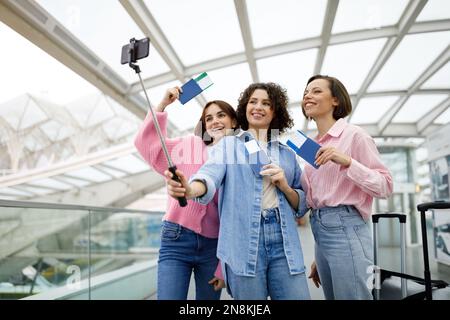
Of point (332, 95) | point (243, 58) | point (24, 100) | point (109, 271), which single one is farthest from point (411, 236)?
point (24, 100)

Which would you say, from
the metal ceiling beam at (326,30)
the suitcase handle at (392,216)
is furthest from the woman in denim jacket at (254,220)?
the metal ceiling beam at (326,30)

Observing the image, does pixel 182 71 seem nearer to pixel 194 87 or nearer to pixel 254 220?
pixel 194 87

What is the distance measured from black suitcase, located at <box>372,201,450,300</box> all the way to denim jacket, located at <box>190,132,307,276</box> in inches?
24.8

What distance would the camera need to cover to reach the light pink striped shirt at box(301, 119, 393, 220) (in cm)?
123

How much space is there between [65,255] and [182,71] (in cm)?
325

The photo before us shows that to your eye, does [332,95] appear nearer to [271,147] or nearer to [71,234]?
[271,147]

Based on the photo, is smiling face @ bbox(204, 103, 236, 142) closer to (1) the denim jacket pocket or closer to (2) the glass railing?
(1) the denim jacket pocket

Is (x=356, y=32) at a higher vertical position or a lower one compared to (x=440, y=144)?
higher

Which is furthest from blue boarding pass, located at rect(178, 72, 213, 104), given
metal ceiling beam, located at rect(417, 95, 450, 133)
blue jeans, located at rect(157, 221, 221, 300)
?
metal ceiling beam, located at rect(417, 95, 450, 133)

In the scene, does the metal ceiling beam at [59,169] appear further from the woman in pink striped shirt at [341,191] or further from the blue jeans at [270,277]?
the blue jeans at [270,277]

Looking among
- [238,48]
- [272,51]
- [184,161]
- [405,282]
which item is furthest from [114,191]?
[405,282]

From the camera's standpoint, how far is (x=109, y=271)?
3.52 metres

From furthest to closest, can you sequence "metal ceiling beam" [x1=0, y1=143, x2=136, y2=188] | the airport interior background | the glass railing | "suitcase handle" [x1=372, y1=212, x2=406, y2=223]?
"metal ceiling beam" [x1=0, y1=143, x2=136, y2=188] → the airport interior background → the glass railing → "suitcase handle" [x1=372, y1=212, x2=406, y2=223]

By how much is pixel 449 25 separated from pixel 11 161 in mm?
11919
